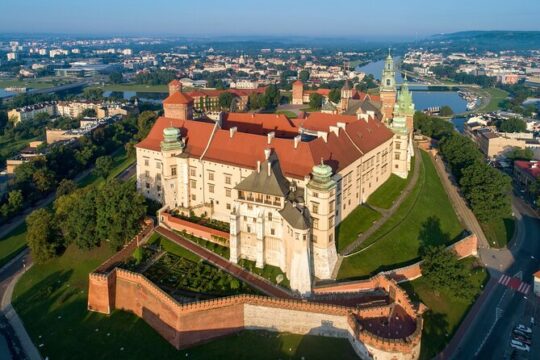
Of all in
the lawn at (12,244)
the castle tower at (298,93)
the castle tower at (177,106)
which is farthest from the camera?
the castle tower at (298,93)

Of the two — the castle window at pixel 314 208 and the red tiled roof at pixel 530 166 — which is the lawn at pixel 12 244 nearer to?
the castle window at pixel 314 208

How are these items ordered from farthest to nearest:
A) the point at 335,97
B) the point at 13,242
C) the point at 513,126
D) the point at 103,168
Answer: the point at 335,97, the point at 513,126, the point at 103,168, the point at 13,242

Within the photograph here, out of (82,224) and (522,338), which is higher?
(82,224)

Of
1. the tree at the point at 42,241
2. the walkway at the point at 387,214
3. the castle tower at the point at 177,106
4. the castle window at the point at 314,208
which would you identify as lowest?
the tree at the point at 42,241

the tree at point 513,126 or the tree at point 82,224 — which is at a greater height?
the tree at point 513,126

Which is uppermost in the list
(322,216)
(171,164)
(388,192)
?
(171,164)

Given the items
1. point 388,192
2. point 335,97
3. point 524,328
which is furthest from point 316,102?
point 524,328

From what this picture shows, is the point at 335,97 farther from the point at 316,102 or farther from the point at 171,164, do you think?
the point at 171,164

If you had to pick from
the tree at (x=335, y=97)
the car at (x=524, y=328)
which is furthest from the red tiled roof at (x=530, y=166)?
the tree at (x=335, y=97)
